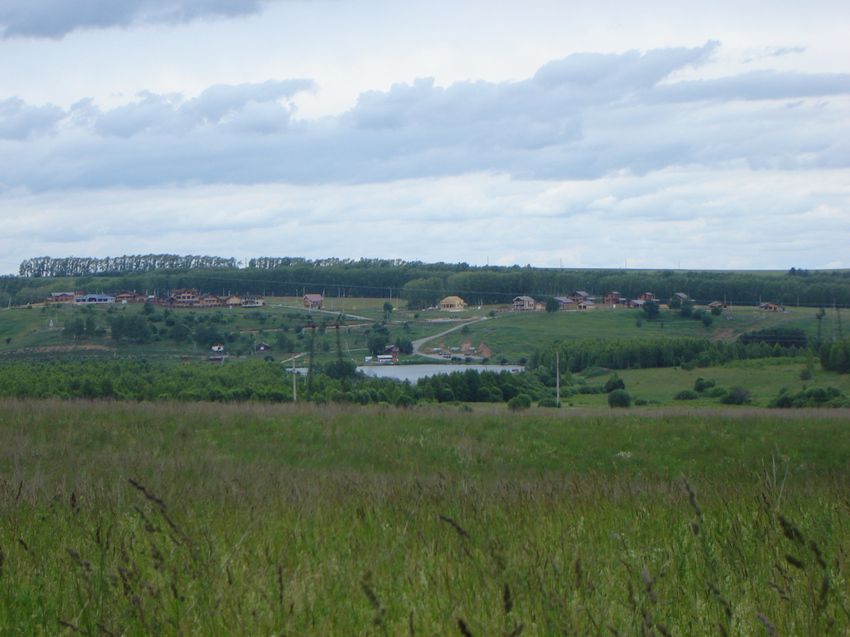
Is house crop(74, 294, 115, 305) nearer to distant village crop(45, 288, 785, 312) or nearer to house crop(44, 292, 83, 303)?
distant village crop(45, 288, 785, 312)

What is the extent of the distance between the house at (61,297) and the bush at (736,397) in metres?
42.2

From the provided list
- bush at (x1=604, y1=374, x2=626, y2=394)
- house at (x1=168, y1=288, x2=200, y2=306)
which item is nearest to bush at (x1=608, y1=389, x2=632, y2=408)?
bush at (x1=604, y1=374, x2=626, y2=394)

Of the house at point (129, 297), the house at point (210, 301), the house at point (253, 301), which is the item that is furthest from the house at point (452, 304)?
the house at point (129, 297)

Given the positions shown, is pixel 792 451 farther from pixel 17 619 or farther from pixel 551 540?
pixel 17 619

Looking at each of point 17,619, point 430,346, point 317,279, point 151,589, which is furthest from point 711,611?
point 317,279

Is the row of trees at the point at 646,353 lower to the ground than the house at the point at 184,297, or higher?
lower

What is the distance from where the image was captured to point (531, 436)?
1811 cm

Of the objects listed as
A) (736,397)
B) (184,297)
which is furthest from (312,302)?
(736,397)

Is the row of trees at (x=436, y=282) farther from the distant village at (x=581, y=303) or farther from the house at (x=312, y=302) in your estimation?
the house at (x=312, y=302)

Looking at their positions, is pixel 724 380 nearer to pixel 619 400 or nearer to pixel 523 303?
pixel 619 400

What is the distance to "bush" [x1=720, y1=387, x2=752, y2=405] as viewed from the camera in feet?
115

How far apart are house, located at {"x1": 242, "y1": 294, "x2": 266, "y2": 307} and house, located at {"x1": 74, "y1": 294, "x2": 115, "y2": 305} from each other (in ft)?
31.0

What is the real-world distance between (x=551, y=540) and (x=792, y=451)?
15546mm

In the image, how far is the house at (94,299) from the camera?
45594 mm
